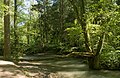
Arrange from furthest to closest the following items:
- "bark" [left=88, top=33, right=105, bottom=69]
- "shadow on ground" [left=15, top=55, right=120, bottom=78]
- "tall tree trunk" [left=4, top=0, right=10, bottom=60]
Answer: "bark" [left=88, top=33, right=105, bottom=69], "tall tree trunk" [left=4, top=0, right=10, bottom=60], "shadow on ground" [left=15, top=55, right=120, bottom=78]

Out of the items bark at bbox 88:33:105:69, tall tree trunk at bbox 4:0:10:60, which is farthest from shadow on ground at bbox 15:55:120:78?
tall tree trunk at bbox 4:0:10:60

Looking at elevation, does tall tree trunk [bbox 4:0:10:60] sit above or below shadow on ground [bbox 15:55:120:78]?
above

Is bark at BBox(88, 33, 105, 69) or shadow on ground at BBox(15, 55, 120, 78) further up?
bark at BBox(88, 33, 105, 69)

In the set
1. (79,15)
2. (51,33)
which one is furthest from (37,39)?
(79,15)

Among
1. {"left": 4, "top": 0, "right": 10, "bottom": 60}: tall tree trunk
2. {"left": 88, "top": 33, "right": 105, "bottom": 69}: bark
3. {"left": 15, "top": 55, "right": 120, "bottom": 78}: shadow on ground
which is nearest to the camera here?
{"left": 15, "top": 55, "right": 120, "bottom": 78}: shadow on ground

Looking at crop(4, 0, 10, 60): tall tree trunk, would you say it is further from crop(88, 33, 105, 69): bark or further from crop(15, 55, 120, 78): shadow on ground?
crop(88, 33, 105, 69): bark

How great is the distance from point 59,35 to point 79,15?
71.2 feet

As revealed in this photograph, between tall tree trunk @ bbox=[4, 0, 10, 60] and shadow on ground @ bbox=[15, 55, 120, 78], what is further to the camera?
tall tree trunk @ bbox=[4, 0, 10, 60]

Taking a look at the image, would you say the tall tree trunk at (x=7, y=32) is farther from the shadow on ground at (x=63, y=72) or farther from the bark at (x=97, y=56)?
the bark at (x=97, y=56)

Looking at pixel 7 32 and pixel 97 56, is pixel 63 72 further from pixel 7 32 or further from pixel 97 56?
pixel 7 32

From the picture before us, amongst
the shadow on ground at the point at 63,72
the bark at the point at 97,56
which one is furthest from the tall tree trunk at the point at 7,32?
the bark at the point at 97,56

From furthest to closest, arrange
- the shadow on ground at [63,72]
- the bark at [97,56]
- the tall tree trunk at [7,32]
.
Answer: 1. the bark at [97,56]
2. the tall tree trunk at [7,32]
3. the shadow on ground at [63,72]

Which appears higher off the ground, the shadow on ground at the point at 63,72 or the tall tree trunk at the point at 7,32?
the tall tree trunk at the point at 7,32

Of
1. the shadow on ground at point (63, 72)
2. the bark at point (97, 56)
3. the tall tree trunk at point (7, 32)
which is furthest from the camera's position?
the bark at point (97, 56)
